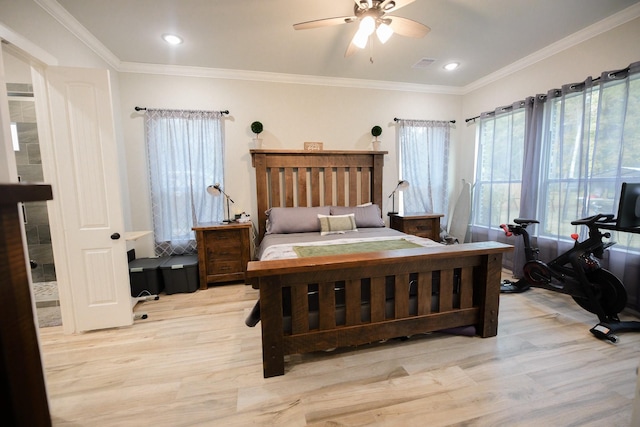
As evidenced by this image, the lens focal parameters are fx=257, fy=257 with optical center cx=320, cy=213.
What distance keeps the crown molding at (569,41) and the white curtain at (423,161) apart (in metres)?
0.86

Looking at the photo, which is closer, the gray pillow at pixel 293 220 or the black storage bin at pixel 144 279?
the black storage bin at pixel 144 279

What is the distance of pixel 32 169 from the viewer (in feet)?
10.0

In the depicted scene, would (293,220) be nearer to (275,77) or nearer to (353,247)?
(353,247)

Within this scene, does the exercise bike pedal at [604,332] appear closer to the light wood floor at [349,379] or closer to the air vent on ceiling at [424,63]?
the light wood floor at [349,379]

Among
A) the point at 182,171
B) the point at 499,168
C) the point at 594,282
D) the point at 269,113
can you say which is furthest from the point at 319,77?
the point at 594,282

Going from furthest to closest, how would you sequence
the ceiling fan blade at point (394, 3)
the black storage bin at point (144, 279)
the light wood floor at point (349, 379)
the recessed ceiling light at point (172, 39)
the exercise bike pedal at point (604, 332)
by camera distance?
the black storage bin at point (144, 279) < the recessed ceiling light at point (172, 39) < the exercise bike pedal at point (604, 332) < the ceiling fan blade at point (394, 3) < the light wood floor at point (349, 379)

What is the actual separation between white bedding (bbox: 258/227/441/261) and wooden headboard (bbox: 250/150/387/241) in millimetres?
697

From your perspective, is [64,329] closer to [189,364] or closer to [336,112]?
Answer: [189,364]

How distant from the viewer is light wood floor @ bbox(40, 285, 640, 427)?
1358 mm

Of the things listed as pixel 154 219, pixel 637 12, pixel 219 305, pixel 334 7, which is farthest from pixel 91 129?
pixel 637 12

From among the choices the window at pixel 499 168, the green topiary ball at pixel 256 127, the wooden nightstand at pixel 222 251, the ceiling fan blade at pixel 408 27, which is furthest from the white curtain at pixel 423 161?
the wooden nightstand at pixel 222 251

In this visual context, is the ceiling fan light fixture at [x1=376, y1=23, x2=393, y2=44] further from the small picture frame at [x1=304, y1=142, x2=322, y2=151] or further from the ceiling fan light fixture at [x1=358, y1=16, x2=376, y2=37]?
the small picture frame at [x1=304, y1=142, x2=322, y2=151]

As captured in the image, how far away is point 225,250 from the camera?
3115mm

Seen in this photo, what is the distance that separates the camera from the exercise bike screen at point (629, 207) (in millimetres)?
1780
